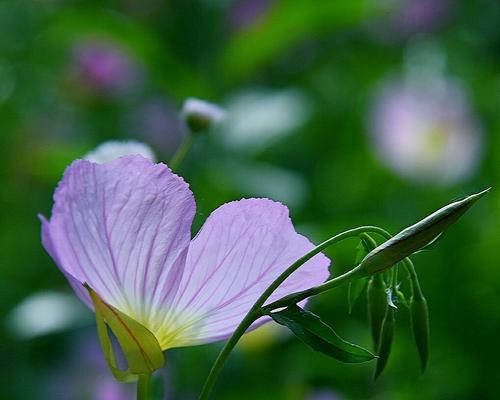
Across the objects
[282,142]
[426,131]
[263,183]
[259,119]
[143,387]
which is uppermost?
[426,131]

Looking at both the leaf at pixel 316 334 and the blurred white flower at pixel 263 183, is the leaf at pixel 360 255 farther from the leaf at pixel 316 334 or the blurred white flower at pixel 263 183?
the blurred white flower at pixel 263 183

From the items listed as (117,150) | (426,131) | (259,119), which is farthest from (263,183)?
(117,150)

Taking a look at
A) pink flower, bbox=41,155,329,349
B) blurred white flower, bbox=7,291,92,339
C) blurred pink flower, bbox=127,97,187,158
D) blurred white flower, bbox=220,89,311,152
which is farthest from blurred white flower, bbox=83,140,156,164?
blurred pink flower, bbox=127,97,187,158

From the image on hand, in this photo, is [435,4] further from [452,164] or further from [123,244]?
[123,244]

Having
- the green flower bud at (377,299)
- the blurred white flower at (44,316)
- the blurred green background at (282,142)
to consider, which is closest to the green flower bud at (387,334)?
the green flower bud at (377,299)

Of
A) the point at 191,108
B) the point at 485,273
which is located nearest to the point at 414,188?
the point at 485,273

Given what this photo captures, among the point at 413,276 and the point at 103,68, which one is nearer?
the point at 413,276

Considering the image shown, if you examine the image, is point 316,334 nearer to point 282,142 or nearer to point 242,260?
point 242,260

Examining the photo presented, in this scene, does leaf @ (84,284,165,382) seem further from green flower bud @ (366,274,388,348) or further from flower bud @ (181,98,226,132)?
flower bud @ (181,98,226,132)
